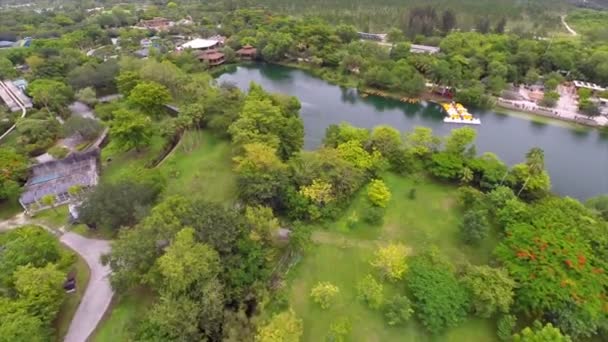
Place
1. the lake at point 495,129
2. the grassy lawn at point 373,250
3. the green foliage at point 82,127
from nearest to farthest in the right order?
the grassy lawn at point 373,250 < the green foliage at point 82,127 < the lake at point 495,129

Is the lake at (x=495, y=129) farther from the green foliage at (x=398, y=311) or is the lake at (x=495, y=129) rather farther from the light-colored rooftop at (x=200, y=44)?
the green foliage at (x=398, y=311)

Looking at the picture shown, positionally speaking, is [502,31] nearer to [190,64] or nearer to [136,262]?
[190,64]

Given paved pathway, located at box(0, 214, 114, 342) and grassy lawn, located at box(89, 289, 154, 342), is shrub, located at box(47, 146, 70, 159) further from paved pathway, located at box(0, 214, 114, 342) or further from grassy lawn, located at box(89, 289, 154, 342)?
grassy lawn, located at box(89, 289, 154, 342)

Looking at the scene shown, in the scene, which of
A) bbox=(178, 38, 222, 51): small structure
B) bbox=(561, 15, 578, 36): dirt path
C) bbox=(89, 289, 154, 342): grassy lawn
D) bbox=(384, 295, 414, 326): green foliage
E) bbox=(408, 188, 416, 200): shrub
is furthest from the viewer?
bbox=(561, 15, 578, 36): dirt path

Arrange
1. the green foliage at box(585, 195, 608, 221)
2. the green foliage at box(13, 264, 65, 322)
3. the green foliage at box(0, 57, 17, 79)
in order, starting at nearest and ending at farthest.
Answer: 1. the green foliage at box(13, 264, 65, 322)
2. the green foliage at box(585, 195, 608, 221)
3. the green foliage at box(0, 57, 17, 79)

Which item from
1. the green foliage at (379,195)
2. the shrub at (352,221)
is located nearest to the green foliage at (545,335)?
the shrub at (352,221)

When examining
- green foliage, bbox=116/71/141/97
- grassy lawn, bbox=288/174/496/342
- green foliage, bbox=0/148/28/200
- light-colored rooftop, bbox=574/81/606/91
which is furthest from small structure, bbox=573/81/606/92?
green foliage, bbox=0/148/28/200
